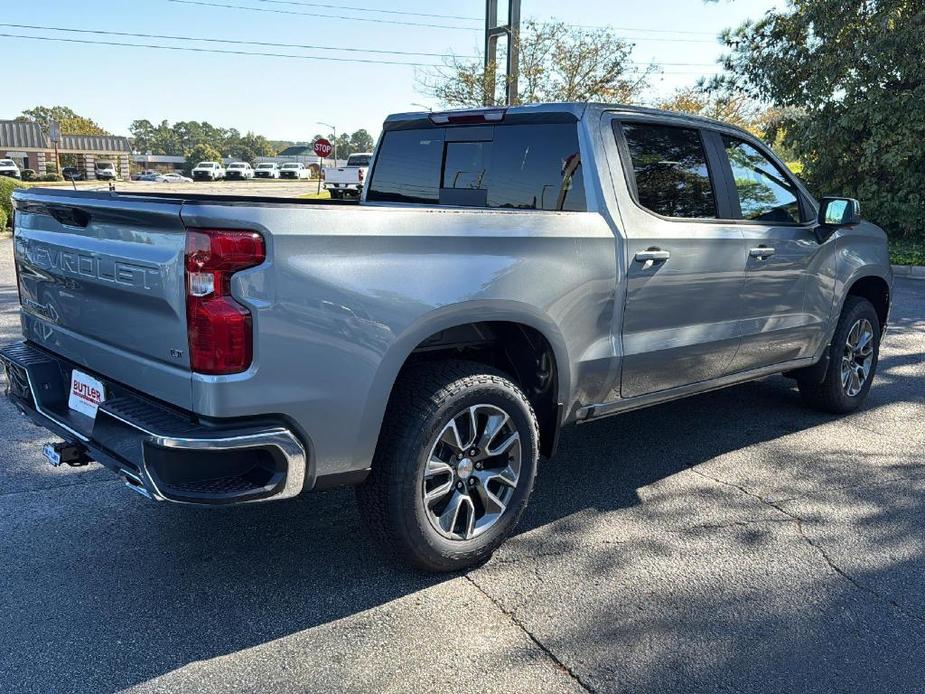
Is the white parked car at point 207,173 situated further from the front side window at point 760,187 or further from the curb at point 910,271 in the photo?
the front side window at point 760,187

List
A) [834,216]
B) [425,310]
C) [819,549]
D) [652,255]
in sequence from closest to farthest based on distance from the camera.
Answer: [425,310] → [819,549] → [652,255] → [834,216]

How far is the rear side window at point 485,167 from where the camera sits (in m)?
3.84

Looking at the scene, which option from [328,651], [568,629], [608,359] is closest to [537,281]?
[608,359]

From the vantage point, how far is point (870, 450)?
4.84 metres

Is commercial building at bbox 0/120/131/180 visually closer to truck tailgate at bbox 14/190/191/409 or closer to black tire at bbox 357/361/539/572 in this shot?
truck tailgate at bbox 14/190/191/409

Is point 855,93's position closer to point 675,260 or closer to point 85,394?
point 675,260

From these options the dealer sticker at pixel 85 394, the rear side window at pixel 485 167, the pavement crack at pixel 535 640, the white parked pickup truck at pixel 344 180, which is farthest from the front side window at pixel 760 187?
the white parked pickup truck at pixel 344 180

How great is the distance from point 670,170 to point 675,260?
20.4 inches

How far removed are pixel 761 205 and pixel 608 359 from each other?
167 centimetres

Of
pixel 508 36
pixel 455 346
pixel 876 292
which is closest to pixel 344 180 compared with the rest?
pixel 508 36

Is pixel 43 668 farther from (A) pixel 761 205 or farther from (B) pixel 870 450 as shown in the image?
(B) pixel 870 450

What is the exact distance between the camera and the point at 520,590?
10.3ft

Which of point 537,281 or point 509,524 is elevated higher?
point 537,281

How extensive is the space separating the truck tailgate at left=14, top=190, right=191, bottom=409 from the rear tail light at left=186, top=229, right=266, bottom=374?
5 cm
